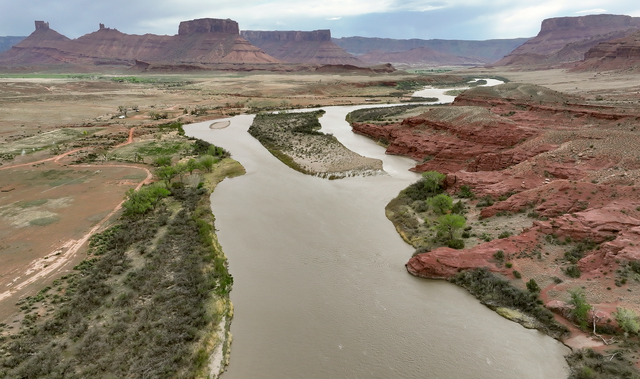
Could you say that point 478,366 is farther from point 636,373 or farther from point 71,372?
point 71,372

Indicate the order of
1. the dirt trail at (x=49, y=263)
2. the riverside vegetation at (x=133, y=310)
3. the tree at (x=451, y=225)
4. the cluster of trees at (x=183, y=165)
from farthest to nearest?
the cluster of trees at (x=183, y=165)
the tree at (x=451, y=225)
the dirt trail at (x=49, y=263)
the riverside vegetation at (x=133, y=310)

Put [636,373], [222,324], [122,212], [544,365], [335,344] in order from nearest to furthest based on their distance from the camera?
[636,373] < [544,365] < [335,344] < [222,324] < [122,212]

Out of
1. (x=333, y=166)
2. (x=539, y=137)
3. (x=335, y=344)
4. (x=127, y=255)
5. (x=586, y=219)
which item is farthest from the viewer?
(x=333, y=166)

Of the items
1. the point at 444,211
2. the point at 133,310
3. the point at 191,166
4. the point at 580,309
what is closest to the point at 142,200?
the point at 191,166

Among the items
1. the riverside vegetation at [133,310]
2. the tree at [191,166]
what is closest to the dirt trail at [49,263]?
the riverside vegetation at [133,310]

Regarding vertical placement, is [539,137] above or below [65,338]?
above

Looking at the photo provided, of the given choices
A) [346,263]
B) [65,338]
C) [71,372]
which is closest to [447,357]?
[346,263]

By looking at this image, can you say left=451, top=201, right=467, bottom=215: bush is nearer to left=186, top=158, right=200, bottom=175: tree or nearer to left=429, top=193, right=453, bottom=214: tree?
left=429, top=193, right=453, bottom=214: tree

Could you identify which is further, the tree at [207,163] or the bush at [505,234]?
the tree at [207,163]

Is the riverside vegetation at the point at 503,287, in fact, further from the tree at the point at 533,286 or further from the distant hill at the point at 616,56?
the distant hill at the point at 616,56
